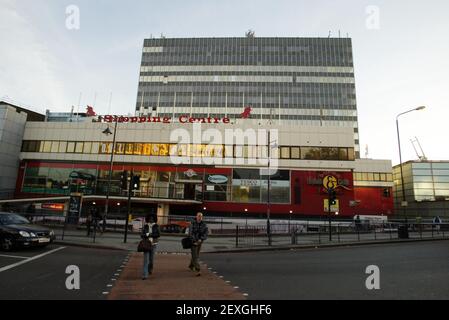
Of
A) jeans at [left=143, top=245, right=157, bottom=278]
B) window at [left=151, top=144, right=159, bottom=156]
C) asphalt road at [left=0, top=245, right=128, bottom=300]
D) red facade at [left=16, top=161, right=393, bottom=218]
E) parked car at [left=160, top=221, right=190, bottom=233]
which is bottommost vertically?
asphalt road at [left=0, top=245, right=128, bottom=300]

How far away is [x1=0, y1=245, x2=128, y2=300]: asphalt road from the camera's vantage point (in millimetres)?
6754

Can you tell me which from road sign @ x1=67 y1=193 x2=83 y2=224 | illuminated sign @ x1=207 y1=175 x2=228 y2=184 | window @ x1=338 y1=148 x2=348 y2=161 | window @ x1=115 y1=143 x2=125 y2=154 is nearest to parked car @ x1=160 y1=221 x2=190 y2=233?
road sign @ x1=67 y1=193 x2=83 y2=224

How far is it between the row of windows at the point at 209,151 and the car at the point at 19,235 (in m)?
27.7

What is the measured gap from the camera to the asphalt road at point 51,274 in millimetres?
6754

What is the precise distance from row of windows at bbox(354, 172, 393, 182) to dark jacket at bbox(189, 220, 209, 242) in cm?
5686

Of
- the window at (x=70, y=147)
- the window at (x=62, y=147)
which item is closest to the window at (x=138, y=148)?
the window at (x=70, y=147)

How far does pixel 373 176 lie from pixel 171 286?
6183 cm

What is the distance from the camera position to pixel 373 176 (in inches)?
2404

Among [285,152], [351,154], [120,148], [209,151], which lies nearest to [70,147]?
[120,148]

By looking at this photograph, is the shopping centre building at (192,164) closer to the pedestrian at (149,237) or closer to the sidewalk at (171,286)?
the sidewalk at (171,286)

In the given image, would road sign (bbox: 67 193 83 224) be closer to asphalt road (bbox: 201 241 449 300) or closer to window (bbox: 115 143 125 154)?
asphalt road (bbox: 201 241 449 300)
